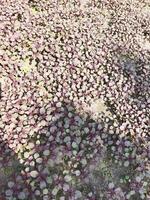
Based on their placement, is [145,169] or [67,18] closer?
[145,169]

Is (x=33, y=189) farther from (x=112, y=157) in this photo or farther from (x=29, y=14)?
(x=29, y=14)

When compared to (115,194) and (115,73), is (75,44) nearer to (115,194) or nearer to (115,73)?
(115,73)

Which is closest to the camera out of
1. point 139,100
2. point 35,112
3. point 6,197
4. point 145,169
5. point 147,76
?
point 6,197

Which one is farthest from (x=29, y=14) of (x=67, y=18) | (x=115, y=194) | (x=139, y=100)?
(x=115, y=194)

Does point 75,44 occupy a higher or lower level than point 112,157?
higher

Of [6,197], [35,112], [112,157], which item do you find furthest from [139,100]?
[6,197]

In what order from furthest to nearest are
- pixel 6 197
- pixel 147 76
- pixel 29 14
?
pixel 29 14 < pixel 147 76 < pixel 6 197
